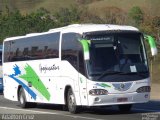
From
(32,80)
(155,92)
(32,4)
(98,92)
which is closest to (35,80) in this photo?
(32,80)

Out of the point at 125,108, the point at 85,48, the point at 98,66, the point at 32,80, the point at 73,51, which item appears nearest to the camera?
the point at 85,48

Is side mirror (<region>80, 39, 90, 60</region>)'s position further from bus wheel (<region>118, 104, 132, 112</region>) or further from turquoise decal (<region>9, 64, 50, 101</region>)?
turquoise decal (<region>9, 64, 50, 101</region>)

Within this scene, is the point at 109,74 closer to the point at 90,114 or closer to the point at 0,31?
the point at 90,114

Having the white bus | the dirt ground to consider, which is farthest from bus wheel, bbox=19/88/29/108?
the dirt ground

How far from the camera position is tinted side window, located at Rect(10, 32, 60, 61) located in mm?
24359

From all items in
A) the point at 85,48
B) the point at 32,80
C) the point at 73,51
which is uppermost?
the point at 85,48

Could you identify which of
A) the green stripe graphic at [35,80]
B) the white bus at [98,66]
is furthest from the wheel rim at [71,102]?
the green stripe graphic at [35,80]

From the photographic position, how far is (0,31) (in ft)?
219

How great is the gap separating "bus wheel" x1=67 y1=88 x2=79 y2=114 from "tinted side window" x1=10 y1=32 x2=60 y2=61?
1.74 metres

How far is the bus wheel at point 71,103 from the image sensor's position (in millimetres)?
22344

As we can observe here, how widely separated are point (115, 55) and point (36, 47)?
5.49m

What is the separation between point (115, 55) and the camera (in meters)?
21.7

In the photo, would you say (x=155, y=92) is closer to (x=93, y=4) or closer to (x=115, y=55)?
(x=115, y=55)

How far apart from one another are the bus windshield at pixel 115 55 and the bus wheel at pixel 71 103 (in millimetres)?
1533
